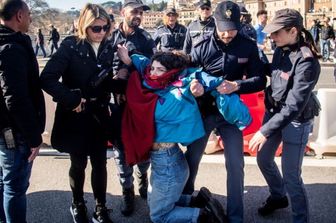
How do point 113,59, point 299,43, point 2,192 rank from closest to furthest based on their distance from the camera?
point 299,43, point 2,192, point 113,59

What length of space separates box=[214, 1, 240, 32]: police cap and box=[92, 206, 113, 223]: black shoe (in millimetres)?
1799

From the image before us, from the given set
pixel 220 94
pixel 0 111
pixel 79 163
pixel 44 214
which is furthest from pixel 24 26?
pixel 44 214

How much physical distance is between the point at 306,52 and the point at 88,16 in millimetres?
1618

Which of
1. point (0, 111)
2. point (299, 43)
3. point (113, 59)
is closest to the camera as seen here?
point (0, 111)

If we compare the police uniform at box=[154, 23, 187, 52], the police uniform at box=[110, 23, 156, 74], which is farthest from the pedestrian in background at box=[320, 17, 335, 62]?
the police uniform at box=[110, 23, 156, 74]

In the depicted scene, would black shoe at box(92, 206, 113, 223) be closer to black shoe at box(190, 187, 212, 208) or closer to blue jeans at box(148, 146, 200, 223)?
blue jeans at box(148, 146, 200, 223)

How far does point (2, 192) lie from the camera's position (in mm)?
3107

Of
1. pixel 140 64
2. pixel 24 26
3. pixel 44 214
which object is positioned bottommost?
pixel 44 214

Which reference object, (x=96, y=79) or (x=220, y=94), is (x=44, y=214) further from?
(x=220, y=94)

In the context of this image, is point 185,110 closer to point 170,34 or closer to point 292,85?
point 292,85

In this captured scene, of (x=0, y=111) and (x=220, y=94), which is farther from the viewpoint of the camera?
(x=220, y=94)

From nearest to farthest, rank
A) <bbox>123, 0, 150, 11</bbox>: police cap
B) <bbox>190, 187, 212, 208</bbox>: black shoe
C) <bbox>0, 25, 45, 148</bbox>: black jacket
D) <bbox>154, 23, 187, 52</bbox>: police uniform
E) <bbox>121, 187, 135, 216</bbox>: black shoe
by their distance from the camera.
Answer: <bbox>0, 25, 45, 148</bbox>: black jacket, <bbox>190, 187, 212, 208</bbox>: black shoe, <bbox>121, 187, 135, 216</bbox>: black shoe, <bbox>123, 0, 150, 11</bbox>: police cap, <bbox>154, 23, 187, 52</bbox>: police uniform

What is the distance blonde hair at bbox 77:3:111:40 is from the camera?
9.73 ft

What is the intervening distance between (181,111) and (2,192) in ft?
5.10
